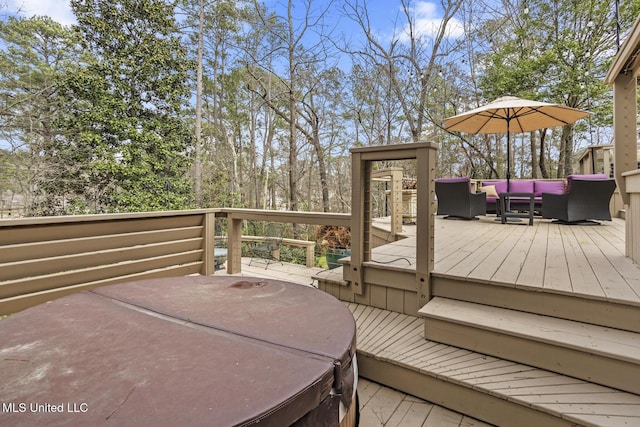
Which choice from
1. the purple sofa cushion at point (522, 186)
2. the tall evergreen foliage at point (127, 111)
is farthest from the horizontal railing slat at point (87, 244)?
the tall evergreen foliage at point (127, 111)

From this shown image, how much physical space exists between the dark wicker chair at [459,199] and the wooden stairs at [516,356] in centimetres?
366

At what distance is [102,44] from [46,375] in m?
11.7

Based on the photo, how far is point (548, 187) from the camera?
6.87 metres

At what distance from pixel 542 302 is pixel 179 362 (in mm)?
2101

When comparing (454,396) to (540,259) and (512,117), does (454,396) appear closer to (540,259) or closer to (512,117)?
(540,259)

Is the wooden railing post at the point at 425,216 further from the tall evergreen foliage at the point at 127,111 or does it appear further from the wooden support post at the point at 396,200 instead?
Answer: the tall evergreen foliage at the point at 127,111

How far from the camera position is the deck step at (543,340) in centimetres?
155

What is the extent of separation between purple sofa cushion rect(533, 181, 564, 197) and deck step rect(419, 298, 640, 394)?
5977 millimetres

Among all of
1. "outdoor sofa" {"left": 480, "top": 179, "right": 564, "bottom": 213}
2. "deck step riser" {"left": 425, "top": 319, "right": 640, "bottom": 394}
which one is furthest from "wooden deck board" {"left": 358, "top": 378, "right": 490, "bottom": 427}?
"outdoor sofa" {"left": 480, "top": 179, "right": 564, "bottom": 213}

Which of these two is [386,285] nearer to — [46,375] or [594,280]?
[594,280]

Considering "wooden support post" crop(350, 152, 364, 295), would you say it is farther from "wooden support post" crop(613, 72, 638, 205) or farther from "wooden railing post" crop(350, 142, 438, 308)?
"wooden support post" crop(613, 72, 638, 205)

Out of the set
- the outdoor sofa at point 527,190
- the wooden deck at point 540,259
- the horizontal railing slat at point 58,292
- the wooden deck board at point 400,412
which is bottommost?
the wooden deck board at point 400,412

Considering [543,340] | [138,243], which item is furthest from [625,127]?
[138,243]

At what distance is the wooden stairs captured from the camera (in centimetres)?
151
